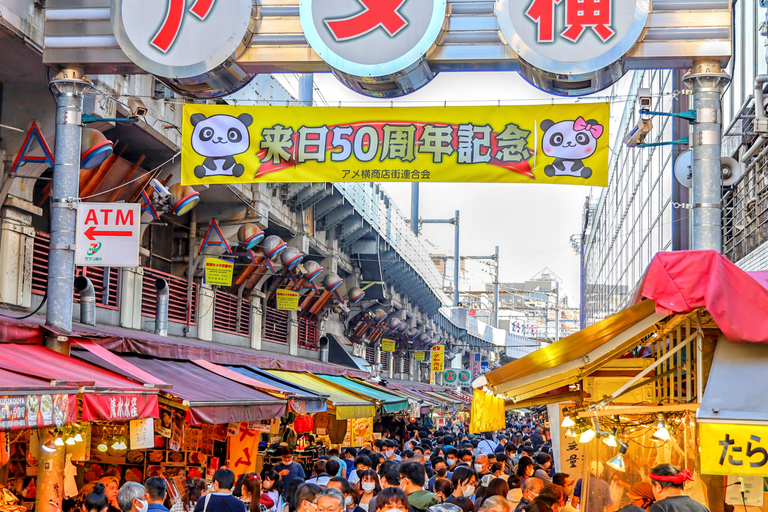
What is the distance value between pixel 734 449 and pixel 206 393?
773 cm

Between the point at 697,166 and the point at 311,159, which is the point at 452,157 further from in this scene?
the point at 697,166

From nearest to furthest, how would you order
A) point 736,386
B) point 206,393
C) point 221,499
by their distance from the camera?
1. point 736,386
2. point 221,499
3. point 206,393

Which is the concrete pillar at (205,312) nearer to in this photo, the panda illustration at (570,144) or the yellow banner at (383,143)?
the yellow banner at (383,143)

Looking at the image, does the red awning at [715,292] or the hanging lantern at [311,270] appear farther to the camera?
the hanging lantern at [311,270]

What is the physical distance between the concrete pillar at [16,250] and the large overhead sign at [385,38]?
2.67 meters

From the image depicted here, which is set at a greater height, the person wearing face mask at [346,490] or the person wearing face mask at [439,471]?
the person wearing face mask at [346,490]

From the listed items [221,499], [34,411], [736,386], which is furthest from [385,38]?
[736,386]

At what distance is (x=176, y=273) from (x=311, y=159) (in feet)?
32.1

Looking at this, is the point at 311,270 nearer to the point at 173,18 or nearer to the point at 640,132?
the point at 173,18

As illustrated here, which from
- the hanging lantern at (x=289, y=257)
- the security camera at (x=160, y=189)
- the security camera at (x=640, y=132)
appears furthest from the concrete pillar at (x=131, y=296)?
Result: the security camera at (x=640, y=132)

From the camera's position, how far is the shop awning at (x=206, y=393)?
10.7 metres

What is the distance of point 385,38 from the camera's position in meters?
11.0

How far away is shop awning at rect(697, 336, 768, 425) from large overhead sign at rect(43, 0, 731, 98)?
5.25 meters

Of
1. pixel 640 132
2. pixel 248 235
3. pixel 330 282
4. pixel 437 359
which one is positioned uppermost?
pixel 640 132
